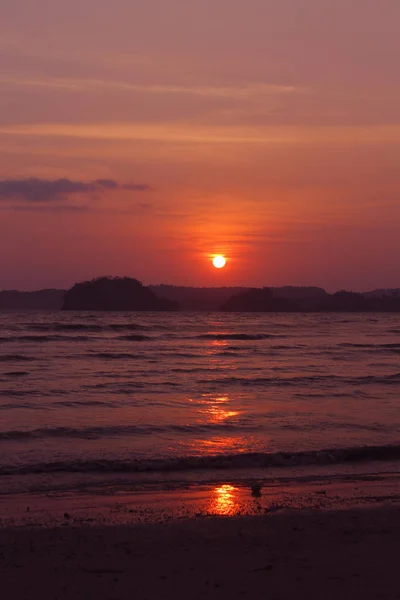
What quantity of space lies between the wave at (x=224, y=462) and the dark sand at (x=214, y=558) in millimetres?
2703

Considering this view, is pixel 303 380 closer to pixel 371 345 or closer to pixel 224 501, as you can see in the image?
pixel 224 501

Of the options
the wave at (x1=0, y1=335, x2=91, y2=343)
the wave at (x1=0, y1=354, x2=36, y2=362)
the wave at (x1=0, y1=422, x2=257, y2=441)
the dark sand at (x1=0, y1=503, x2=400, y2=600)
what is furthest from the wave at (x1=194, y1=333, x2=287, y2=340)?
the dark sand at (x1=0, y1=503, x2=400, y2=600)

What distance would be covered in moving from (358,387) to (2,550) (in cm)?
1524

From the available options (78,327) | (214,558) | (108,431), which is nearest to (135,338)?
(78,327)

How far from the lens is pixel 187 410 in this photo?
15805mm

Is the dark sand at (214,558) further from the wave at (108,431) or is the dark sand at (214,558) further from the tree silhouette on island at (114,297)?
the tree silhouette on island at (114,297)

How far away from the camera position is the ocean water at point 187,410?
10.8 meters

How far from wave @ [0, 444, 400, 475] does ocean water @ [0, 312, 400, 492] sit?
17mm

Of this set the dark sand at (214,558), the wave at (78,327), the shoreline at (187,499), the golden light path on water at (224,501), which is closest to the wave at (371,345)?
the wave at (78,327)

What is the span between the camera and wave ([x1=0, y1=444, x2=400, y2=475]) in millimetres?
10057

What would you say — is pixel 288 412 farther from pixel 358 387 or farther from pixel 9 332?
pixel 9 332

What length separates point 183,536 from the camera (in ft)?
23.0

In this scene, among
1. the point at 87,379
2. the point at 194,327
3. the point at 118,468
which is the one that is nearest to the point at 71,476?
the point at 118,468

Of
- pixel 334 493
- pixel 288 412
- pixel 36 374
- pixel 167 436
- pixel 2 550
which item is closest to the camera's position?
pixel 2 550
